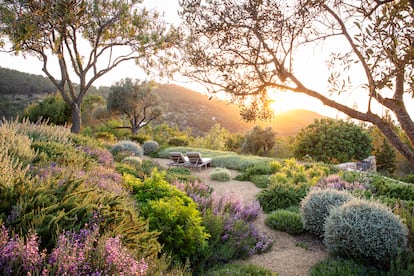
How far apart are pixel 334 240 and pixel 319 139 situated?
14705 mm

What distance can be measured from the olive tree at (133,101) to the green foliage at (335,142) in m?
13.7

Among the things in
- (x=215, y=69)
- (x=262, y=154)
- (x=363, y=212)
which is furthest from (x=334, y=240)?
(x=262, y=154)

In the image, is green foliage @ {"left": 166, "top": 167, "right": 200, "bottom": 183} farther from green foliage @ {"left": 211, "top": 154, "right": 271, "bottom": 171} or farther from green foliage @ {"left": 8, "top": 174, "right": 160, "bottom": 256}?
green foliage @ {"left": 8, "top": 174, "right": 160, "bottom": 256}

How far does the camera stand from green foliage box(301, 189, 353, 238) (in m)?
5.41

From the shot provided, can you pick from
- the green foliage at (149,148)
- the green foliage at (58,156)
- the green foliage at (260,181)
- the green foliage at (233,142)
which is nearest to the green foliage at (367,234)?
the green foliage at (58,156)

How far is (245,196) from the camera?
8664 mm

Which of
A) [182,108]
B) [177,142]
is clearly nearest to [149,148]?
[177,142]

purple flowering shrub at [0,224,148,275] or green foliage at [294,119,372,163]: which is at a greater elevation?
green foliage at [294,119,372,163]

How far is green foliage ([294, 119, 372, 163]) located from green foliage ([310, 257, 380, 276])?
1409 cm

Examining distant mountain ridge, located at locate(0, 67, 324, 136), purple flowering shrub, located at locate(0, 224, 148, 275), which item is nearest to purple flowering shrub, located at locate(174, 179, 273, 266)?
purple flowering shrub, located at locate(0, 224, 148, 275)

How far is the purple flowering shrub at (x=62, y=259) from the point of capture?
5.88 feet

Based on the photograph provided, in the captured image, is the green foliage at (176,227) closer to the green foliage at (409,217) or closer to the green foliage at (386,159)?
the green foliage at (409,217)

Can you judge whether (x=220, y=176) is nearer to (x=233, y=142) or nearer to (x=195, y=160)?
(x=195, y=160)

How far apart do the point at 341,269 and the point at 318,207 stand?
1708 millimetres
